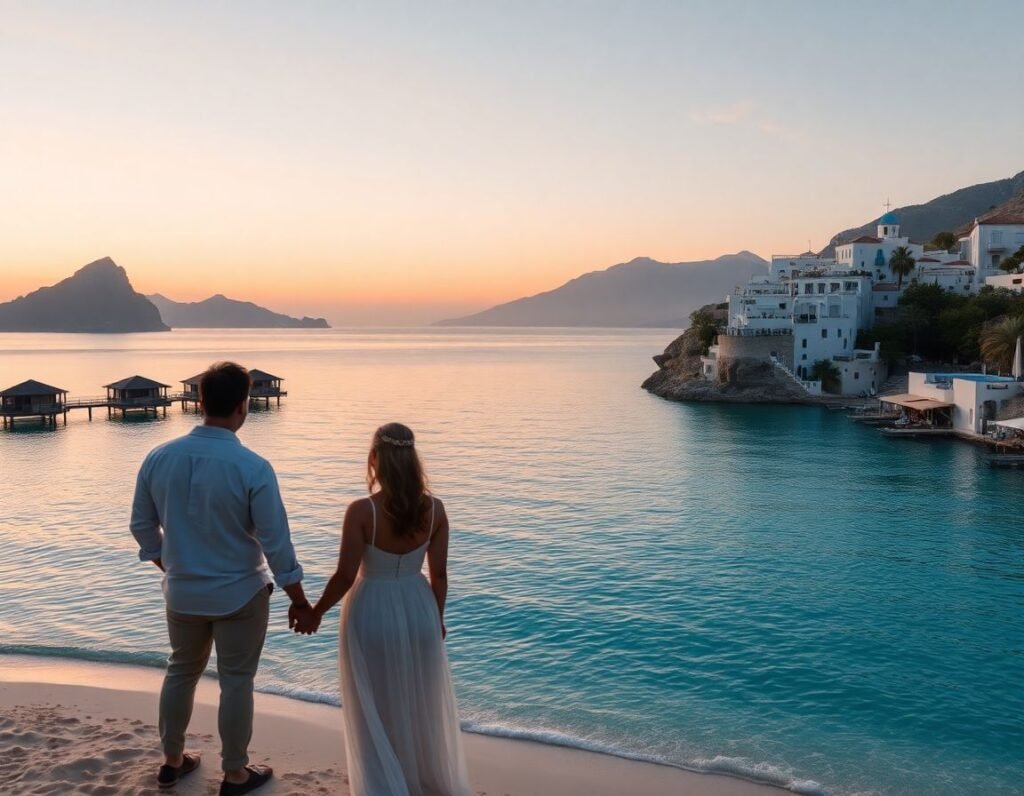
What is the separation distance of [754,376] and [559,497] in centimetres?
4484

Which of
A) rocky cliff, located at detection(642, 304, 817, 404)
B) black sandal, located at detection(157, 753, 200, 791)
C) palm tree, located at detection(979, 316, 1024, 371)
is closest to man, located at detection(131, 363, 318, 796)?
black sandal, located at detection(157, 753, 200, 791)

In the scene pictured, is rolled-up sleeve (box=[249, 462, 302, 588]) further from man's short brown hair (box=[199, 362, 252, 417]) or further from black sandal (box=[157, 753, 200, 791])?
black sandal (box=[157, 753, 200, 791])

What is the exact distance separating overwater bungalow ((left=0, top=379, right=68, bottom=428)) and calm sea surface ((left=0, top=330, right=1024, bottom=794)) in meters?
13.2

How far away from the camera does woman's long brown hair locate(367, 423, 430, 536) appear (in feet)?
16.6

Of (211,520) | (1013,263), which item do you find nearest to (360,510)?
(211,520)

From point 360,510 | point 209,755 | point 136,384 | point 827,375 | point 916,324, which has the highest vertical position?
point 916,324

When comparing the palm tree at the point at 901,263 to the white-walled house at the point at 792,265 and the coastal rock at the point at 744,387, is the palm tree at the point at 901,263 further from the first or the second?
the coastal rock at the point at 744,387

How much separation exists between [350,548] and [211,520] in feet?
3.22

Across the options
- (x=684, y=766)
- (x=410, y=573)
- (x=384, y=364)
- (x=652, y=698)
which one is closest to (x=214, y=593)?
(x=410, y=573)

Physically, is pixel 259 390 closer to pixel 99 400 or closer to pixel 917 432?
pixel 99 400

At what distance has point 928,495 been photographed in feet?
96.3

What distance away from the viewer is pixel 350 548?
17.0 feet

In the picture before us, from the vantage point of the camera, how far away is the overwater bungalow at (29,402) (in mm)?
A: 54656

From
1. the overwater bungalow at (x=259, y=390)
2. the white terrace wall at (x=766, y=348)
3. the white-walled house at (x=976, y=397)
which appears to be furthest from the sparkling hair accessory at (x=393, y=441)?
the white terrace wall at (x=766, y=348)
